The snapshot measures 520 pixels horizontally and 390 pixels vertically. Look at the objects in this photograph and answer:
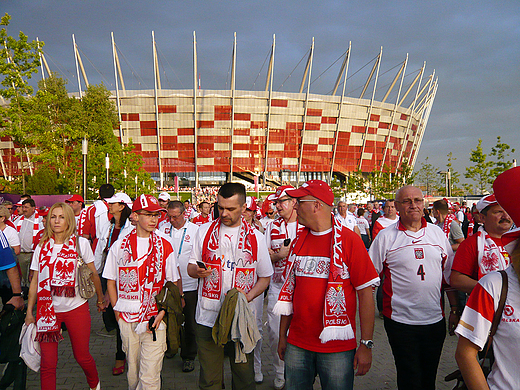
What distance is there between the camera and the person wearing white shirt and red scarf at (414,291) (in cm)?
323

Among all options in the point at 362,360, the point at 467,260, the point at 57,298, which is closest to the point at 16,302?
the point at 57,298

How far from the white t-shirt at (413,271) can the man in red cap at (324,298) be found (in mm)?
890

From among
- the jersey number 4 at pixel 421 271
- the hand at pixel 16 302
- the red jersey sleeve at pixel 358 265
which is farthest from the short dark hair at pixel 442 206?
the hand at pixel 16 302

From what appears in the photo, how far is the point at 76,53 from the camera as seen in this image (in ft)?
165

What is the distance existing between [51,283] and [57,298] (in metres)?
0.16

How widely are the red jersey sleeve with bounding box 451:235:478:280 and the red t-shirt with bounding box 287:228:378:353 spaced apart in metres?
1.17

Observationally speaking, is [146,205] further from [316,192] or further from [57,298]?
[316,192]

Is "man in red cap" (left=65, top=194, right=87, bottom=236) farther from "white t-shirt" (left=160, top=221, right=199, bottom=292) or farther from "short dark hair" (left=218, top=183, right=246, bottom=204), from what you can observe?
"short dark hair" (left=218, top=183, right=246, bottom=204)

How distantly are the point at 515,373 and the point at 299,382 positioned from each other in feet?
4.98

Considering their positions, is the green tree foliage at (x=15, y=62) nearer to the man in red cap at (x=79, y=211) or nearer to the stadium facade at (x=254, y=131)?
the man in red cap at (x=79, y=211)

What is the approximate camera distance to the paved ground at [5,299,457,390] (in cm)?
436

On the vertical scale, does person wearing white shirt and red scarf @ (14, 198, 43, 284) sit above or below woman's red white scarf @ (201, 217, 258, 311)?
below

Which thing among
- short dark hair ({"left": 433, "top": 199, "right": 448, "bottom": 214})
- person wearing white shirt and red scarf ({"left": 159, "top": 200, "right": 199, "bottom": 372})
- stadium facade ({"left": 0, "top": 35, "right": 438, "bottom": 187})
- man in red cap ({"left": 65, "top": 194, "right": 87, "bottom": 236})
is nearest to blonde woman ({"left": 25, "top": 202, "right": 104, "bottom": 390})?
person wearing white shirt and red scarf ({"left": 159, "top": 200, "right": 199, "bottom": 372})

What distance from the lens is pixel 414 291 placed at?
3271 mm
